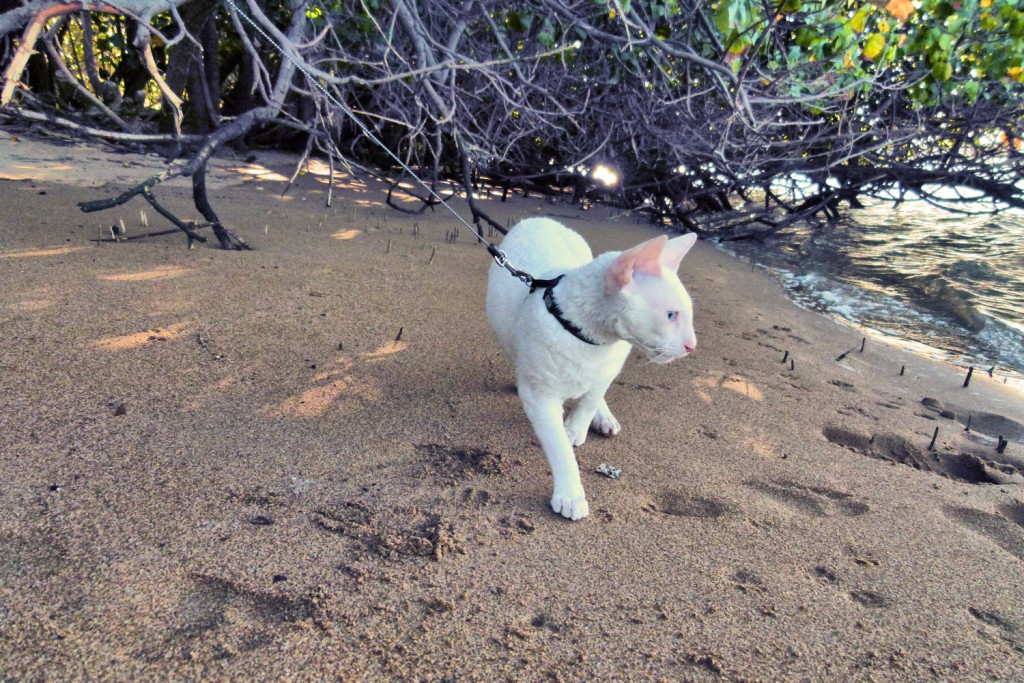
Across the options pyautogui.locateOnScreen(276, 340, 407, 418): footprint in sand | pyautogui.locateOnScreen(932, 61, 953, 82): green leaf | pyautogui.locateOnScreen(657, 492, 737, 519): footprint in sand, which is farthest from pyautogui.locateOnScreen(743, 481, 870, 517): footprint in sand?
pyautogui.locateOnScreen(932, 61, 953, 82): green leaf

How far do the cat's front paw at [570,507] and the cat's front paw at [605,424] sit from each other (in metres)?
0.66

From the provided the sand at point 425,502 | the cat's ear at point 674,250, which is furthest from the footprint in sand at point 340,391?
the cat's ear at point 674,250

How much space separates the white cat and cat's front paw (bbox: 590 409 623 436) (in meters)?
0.19

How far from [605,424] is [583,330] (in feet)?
2.46

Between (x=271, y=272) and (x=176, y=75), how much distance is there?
19.1 ft

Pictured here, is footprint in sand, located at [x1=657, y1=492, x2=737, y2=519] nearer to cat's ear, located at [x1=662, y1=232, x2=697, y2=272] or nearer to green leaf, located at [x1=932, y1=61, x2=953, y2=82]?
cat's ear, located at [x1=662, y1=232, x2=697, y2=272]

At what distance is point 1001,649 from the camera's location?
1.79 m

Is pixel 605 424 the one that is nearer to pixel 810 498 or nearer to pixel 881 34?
pixel 810 498

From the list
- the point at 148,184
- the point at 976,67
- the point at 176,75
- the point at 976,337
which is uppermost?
the point at 976,67

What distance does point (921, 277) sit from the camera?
288 inches

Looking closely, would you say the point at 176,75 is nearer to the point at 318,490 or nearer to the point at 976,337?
the point at 318,490

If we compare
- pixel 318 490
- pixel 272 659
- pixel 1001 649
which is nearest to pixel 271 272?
pixel 318 490

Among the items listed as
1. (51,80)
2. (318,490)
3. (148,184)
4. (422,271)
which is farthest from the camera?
(51,80)

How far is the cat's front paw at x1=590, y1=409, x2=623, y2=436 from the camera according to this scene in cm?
285
